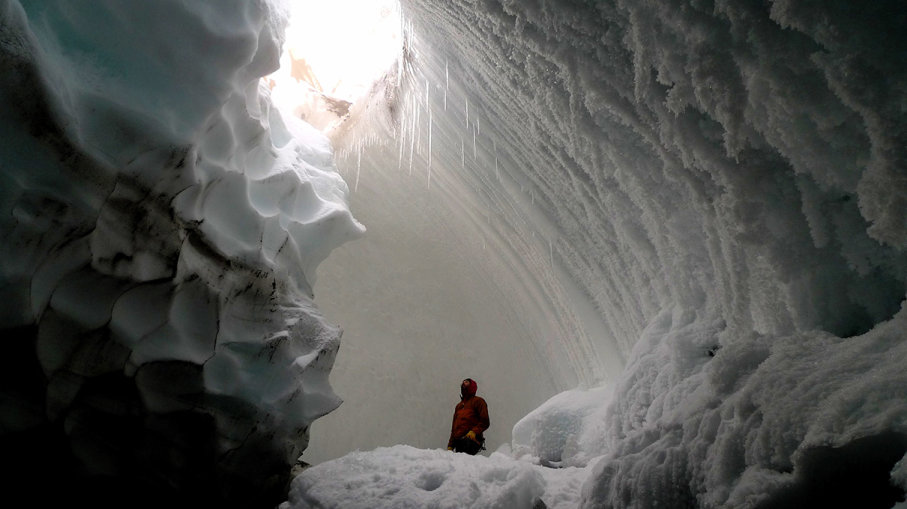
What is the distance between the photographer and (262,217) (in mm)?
2910

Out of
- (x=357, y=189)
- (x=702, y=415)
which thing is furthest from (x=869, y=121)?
(x=357, y=189)

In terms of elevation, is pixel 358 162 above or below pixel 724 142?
above

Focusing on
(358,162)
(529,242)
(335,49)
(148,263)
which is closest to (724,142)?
(148,263)

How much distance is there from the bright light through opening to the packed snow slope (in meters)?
2.35

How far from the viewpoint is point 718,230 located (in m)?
1.64

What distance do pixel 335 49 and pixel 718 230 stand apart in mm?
4713

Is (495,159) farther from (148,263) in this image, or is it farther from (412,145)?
(148,263)

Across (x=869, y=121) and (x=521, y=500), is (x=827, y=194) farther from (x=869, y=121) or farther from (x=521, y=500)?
(x=521, y=500)

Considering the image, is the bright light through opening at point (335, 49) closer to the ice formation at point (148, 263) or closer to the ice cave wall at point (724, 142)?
the ice formation at point (148, 263)

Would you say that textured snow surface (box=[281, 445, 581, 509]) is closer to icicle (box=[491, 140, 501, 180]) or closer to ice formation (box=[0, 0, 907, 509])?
ice formation (box=[0, 0, 907, 509])

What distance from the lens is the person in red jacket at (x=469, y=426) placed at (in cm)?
440

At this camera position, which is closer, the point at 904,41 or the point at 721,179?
the point at 904,41

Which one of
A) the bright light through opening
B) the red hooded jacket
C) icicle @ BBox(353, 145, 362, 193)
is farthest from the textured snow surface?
the bright light through opening

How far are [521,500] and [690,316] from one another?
0.88 m
